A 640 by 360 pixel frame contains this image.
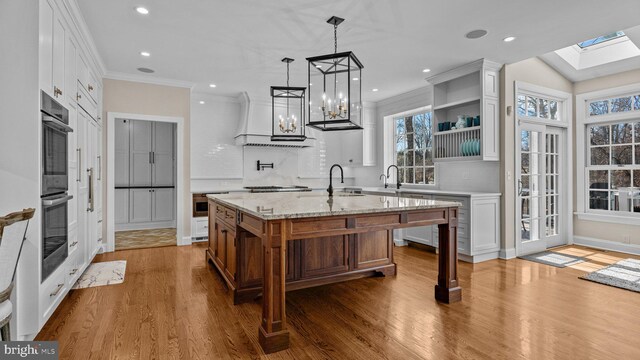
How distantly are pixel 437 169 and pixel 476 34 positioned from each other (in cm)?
245

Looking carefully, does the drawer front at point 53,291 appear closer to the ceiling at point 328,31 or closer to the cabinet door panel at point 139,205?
the ceiling at point 328,31

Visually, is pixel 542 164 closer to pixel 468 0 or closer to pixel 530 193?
pixel 530 193

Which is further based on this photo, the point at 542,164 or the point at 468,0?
the point at 542,164

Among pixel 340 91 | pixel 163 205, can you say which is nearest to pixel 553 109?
pixel 340 91

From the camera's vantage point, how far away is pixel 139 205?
7.09 meters

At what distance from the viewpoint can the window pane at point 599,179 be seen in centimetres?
510

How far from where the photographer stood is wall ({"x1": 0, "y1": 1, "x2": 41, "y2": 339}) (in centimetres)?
214

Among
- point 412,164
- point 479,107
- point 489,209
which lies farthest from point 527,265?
point 412,164

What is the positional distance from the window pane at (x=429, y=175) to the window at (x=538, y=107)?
1.61m

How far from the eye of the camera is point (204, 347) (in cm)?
221

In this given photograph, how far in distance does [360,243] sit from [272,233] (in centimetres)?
154

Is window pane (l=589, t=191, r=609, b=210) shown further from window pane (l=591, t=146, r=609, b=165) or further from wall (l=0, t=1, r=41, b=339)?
wall (l=0, t=1, r=41, b=339)

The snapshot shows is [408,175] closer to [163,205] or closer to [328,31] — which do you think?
[328,31]

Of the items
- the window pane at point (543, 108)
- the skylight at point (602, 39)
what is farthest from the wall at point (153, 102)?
the skylight at point (602, 39)
